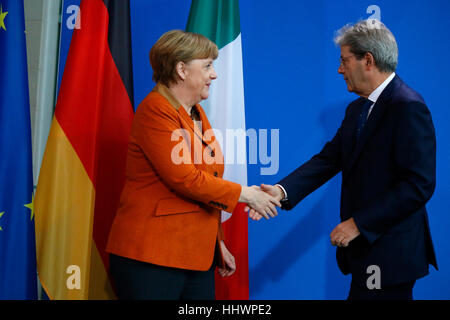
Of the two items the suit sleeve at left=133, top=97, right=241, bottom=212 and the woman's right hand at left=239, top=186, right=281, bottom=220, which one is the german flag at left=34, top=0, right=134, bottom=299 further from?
the woman's right hand at left=239, top=186, right=281, bottom=220

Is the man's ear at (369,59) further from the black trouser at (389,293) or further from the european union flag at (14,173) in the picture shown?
the european union flag at (14,173)

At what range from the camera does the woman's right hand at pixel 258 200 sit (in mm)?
1533

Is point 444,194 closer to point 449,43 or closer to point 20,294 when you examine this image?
point 449,43

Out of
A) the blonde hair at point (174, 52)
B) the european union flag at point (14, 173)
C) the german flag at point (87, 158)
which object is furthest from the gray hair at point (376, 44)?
the european union flag at point (14, 173)

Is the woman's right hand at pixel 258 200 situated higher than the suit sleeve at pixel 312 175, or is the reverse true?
the suit sleeve at pixel 312 175

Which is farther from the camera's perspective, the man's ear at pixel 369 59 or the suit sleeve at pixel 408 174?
the man's ear at pixel 369 59

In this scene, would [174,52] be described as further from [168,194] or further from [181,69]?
[168,194]

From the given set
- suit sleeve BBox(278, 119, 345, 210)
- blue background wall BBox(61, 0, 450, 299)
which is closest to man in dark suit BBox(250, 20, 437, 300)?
suit sleeve BBox(278, 119, 345, 210)

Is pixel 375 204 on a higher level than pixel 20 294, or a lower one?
higher

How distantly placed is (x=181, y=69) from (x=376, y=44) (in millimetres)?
726

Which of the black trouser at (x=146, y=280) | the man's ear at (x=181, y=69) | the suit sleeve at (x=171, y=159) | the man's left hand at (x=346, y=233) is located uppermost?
the man's ear at (x=181, y=69)

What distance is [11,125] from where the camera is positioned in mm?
1722
